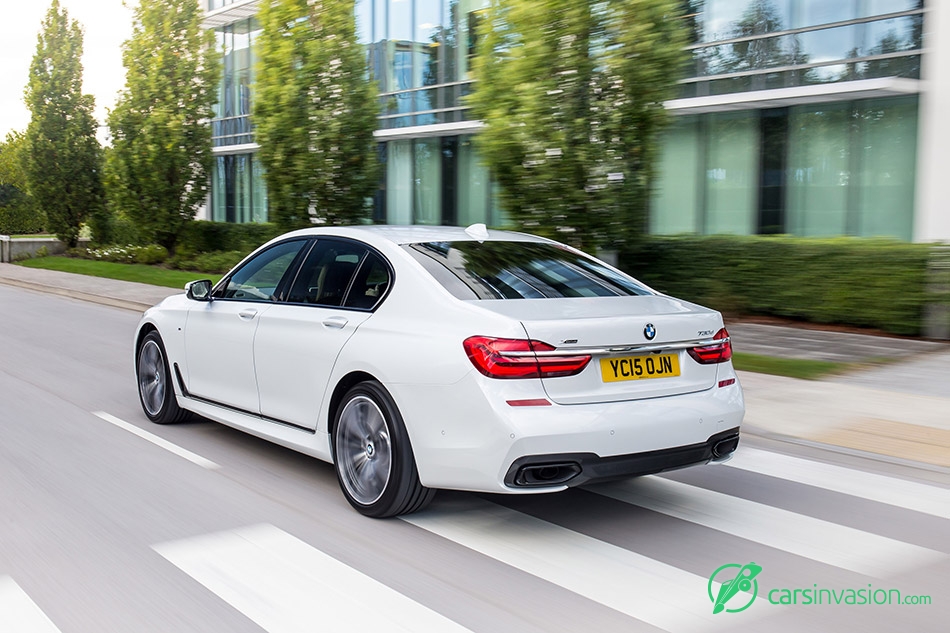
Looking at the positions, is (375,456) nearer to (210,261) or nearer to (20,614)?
(20,614)

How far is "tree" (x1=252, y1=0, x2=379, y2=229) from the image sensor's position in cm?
1864

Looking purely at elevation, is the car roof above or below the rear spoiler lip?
above

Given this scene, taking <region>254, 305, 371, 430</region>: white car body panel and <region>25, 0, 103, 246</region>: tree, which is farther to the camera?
<region>25, 0, 103, 246</region>: tree

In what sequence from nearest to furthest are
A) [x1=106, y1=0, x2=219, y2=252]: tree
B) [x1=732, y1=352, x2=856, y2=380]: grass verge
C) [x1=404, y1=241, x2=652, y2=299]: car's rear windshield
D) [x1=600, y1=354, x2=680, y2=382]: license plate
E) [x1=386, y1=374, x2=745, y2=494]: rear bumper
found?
[x1=386, y1=374, x2=745, y2=494]: rear bumper → [x1=600, y1=354, x2=680, y2=382]: license plate → [x1=404, y1=241, x2=652, y2=299]: car's rear windshield → [x1=732, y1=352, x2=856, y2=380]: grass verge → [x1=106, y1=0, x2=219, y2=252]: tree

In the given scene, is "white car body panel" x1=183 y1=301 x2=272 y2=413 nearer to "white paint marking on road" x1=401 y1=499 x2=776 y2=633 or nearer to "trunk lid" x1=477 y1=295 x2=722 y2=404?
"white paint marking on road" x1=401 y1=499 x2=776 y2=633

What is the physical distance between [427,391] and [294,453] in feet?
7.20

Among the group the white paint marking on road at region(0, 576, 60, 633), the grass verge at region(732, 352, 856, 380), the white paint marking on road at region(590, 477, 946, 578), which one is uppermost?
the grass verge at region(732, 352, 856, 380)

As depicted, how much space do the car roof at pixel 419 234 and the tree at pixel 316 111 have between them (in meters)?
13.1

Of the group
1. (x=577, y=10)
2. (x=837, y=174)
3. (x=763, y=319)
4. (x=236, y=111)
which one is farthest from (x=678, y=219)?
(x=236, y=111)

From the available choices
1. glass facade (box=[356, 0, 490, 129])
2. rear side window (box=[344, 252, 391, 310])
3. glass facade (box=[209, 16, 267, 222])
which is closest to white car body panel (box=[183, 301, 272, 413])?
rear side window (box=[344, 252, 391, 310])

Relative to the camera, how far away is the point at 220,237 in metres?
29.5

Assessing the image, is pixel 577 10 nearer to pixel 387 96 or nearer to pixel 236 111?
pixel 387 96

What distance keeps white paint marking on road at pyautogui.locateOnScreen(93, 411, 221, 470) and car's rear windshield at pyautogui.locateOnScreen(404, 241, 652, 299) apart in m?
2.04

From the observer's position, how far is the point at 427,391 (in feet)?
15.1
